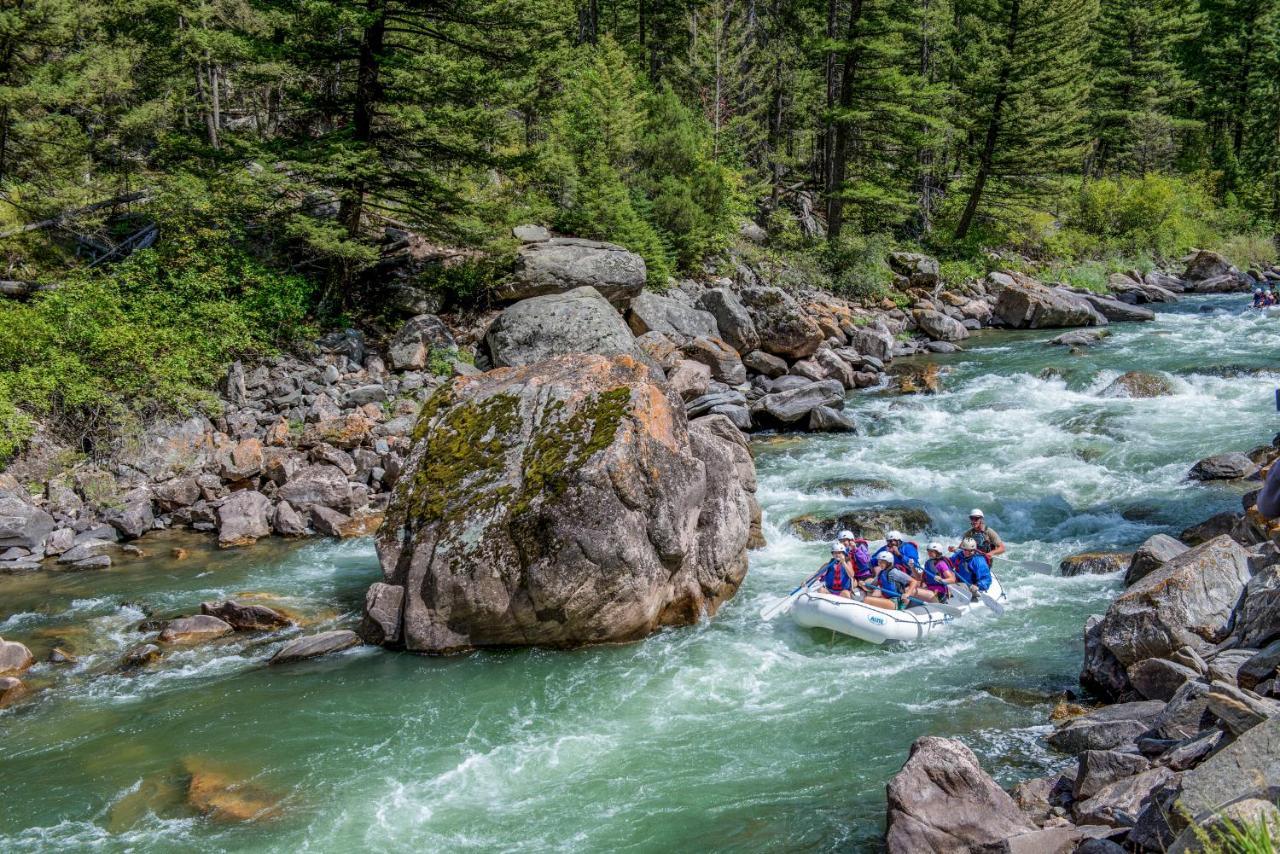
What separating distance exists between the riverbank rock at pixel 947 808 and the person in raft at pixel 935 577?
4.64 m

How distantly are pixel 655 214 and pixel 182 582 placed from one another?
1780 centimetres

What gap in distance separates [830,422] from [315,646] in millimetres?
12056

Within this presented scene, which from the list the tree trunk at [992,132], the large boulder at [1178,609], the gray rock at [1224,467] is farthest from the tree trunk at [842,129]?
the large boulder at [1178,609]

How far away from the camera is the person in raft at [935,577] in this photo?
10.7 metres

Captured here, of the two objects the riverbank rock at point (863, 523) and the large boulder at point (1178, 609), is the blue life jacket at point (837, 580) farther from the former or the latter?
the large boulder at point (1178, 609)

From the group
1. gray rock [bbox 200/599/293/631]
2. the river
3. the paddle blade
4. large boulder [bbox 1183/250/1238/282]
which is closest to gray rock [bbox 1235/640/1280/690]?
the river

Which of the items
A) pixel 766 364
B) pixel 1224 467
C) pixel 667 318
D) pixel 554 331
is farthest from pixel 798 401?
pixel 1224 467

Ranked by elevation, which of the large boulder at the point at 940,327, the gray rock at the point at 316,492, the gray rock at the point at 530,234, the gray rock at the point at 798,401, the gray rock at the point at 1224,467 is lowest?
the gray rock at the point at 316,492

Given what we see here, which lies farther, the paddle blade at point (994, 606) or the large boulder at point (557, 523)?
the paddle blade at point (994, 606)

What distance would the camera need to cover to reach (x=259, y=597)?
11.1 m

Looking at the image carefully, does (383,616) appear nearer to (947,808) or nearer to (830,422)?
(947,808)

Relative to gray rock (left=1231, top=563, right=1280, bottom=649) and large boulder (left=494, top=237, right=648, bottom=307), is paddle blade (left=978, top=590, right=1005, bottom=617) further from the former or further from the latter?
large boulder (left=494, top=237, right=648, bottom=307)

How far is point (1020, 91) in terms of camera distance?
3272cm

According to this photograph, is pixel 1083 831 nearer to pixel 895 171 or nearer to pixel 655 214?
pixel 655 214
